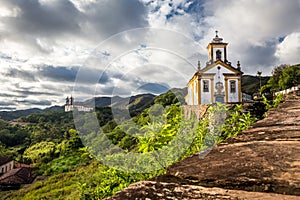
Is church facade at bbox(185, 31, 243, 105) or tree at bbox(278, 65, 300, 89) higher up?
tree at bbox(278, 65, 300, 89)

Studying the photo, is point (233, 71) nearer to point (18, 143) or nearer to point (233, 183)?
point (233, 183)

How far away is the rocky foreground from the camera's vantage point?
4.14 feet

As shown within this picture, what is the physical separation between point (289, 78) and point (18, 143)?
53241 mm

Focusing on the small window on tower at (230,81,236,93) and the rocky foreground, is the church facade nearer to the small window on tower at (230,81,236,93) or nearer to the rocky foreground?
the small window on tower at (230,81,236,93)

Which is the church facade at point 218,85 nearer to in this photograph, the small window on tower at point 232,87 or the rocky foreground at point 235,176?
the small window on tower at point 232,87

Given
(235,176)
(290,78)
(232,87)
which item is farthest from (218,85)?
(235,176)

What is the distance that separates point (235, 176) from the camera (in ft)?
4.70

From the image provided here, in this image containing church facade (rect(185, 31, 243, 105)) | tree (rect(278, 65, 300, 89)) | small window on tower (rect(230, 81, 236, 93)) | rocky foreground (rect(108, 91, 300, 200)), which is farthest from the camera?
tree (rect(278, 65, 300, 89))

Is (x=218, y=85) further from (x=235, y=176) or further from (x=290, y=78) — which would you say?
(x=235, y=176)

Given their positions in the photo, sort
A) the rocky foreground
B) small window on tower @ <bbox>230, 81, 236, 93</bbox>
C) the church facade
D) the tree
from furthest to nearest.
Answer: the tree < small window on tower @ <bbox>230, 81, 236, 93</bbox> < the church facade < the rocky foreground

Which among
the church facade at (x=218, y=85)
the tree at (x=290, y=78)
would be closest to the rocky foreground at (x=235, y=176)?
the church facade at (x=218, y=85)

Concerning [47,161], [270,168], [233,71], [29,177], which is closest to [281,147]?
[270,168]

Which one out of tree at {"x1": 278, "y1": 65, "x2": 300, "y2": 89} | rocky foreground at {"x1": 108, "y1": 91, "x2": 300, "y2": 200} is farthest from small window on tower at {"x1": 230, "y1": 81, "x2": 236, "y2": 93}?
rocky foreground at {"x1": 108, "y1": 91, "x2": 300, "y2": 200}

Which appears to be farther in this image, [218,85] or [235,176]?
[218,85]
